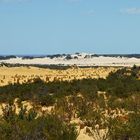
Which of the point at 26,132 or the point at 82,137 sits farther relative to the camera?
the point at 82,137

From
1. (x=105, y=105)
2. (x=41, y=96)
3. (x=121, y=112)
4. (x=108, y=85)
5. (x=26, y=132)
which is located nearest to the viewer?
(x=26, y=132)

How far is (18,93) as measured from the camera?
82.8ft

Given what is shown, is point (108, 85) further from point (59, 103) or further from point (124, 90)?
point (59, 103)

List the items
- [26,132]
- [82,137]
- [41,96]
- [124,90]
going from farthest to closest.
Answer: [124,90]
[41,96]
[82,137]
[26,132]

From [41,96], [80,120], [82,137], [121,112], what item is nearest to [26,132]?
[82,137]

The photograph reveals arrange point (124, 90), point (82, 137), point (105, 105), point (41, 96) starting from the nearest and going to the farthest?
point (82, 137) → point (105, 105) → point (41, 96) → point (124, 90)

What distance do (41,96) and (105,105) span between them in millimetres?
3700

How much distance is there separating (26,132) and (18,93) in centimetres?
1306

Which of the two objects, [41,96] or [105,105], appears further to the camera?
[41,96]

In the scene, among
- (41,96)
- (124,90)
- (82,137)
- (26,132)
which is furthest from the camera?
Answer: (124,90)

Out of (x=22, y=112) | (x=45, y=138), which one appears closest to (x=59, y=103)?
(x=22, y=112)

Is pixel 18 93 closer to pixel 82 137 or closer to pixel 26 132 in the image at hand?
pixel 82 137

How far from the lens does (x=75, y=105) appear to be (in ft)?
64.0

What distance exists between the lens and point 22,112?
1641 cm
